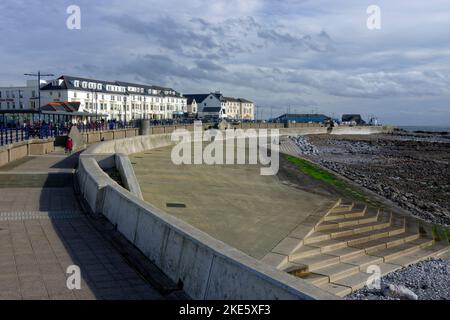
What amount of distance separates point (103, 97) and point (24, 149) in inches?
3058

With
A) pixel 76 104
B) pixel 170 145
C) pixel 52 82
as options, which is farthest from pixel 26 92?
pixel 170 145

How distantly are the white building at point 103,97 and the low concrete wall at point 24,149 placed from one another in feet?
150

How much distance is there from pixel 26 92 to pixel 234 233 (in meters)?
87.7

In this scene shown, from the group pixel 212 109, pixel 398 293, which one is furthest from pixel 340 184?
pixel 212 109

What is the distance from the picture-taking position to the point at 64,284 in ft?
19.1

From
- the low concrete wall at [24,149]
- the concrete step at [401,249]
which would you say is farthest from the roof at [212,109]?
the concrete step at [401,249]

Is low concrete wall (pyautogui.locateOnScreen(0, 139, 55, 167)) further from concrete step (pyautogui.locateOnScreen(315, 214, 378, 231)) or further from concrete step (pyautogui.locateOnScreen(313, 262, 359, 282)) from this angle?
concrete step (pyautogui.locateOnScreen(313, 262, 359, 282))

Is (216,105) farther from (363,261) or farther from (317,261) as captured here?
(317,261)

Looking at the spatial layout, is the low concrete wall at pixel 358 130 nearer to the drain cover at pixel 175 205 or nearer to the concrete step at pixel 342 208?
the concrete step at pixel 342 208

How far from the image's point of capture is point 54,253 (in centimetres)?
721

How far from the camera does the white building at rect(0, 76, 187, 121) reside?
8625 cm

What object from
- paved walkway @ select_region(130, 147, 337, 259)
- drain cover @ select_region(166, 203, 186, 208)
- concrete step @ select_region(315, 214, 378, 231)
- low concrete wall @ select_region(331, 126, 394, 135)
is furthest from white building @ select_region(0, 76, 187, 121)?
concrete step @ select_region(315, 214, 378, 231)

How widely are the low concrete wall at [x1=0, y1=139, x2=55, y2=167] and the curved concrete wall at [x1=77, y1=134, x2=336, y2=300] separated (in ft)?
32.8

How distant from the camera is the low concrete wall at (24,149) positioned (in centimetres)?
1794
